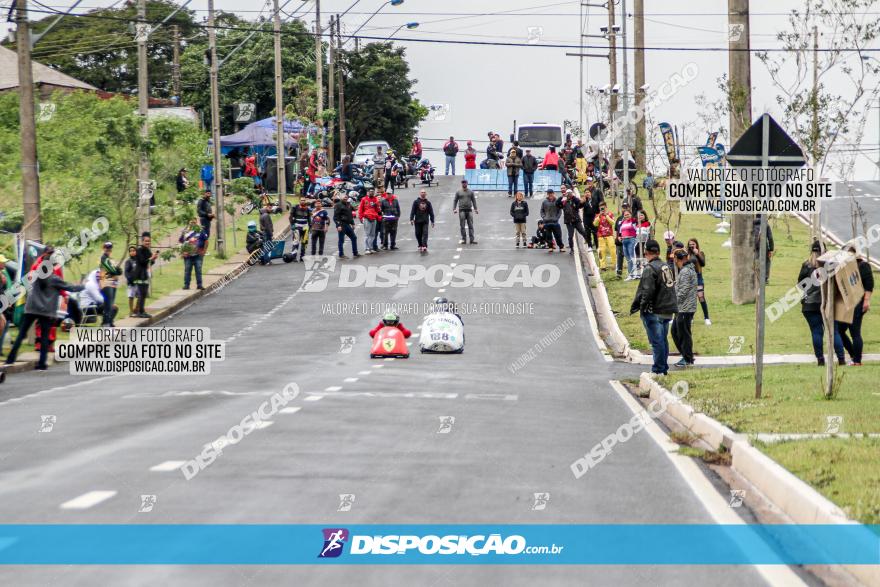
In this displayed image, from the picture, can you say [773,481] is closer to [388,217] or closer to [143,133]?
[143,133]

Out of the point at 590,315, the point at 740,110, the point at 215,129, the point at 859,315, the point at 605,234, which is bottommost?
the point at 590,315

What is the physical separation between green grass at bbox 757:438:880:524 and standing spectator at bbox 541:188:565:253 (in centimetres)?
2952

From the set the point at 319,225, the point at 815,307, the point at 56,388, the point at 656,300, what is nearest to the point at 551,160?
the point at 319,225

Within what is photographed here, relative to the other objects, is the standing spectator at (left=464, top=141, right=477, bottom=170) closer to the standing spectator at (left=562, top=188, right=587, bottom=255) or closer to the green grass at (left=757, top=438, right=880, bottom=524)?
the standing spectator at (left=562, top=188, right=587, bottom=255)

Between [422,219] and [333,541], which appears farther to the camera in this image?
[422,219]

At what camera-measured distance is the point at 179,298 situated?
35.5 metres

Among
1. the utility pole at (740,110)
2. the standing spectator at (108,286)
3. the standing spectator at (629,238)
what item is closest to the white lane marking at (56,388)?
the standing spectator at (108,286)

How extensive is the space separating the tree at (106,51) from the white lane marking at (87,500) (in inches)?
3262

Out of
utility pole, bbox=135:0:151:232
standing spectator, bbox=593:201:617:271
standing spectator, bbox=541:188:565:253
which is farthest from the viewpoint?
standing spectator, bbox=541:188:565:253

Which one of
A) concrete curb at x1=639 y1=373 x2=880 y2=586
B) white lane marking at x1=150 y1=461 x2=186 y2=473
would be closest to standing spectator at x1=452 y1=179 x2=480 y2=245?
concrete curb at x1=639 y1=373 x2=880 y2=586

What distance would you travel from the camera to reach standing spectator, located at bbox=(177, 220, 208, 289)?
1398 inches

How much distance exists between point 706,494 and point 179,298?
26396 millimetres

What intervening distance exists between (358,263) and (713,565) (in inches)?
1355

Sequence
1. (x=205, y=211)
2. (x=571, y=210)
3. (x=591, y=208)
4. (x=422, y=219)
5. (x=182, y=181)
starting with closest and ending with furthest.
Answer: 1. (x=205, y=211)
2. (x=591, y=208)
3. (x=571, y=210)
4. (x=422, y=219)
5. (x=182, y=181)
